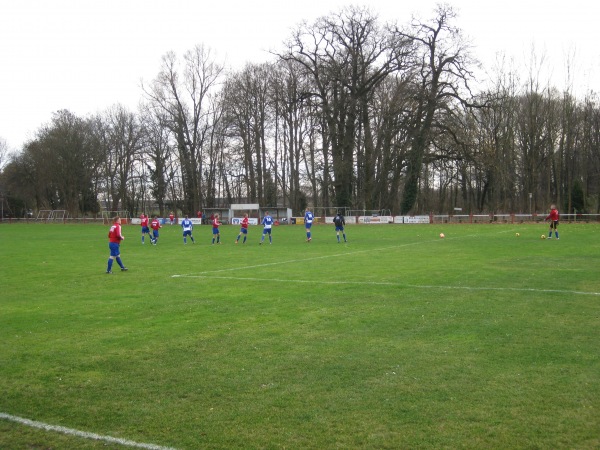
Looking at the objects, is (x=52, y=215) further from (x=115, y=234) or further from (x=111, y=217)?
(x=115, y=234)

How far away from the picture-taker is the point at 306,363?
22.9ft

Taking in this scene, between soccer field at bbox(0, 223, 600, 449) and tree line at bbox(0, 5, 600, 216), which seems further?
tree line at bbox(0, 5, 600, 216)

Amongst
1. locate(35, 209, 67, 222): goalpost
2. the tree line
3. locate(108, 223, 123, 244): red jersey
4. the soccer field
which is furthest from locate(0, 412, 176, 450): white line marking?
locate(35, 209, 67, 222): goalpost

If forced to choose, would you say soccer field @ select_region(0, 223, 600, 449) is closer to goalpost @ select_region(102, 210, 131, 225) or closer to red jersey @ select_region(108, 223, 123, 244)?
red jersey @ select_region(108, 223, 123, 244)

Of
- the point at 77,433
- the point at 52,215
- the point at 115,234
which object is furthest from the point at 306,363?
the point at 52,215

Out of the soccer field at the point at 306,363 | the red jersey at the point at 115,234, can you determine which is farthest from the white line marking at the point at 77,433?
the red jersey at the point at 115,234

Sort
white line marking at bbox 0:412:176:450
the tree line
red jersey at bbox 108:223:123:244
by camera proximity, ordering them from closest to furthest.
Answer: white line marking at bbox 0:412:176:450
red jersey at bbox 108:223:123:244
the tree line

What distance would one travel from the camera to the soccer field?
4.94 m

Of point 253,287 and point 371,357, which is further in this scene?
point 253,287

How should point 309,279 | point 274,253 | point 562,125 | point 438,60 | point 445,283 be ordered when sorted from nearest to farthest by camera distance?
point 445,283
point 309,279
point 274,253
point 438,60
point 562,125

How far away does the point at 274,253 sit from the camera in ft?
78.4

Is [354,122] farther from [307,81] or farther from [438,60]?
[438,60]

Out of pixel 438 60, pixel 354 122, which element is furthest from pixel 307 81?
pixel 438 60

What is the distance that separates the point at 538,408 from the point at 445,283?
27.0ft
